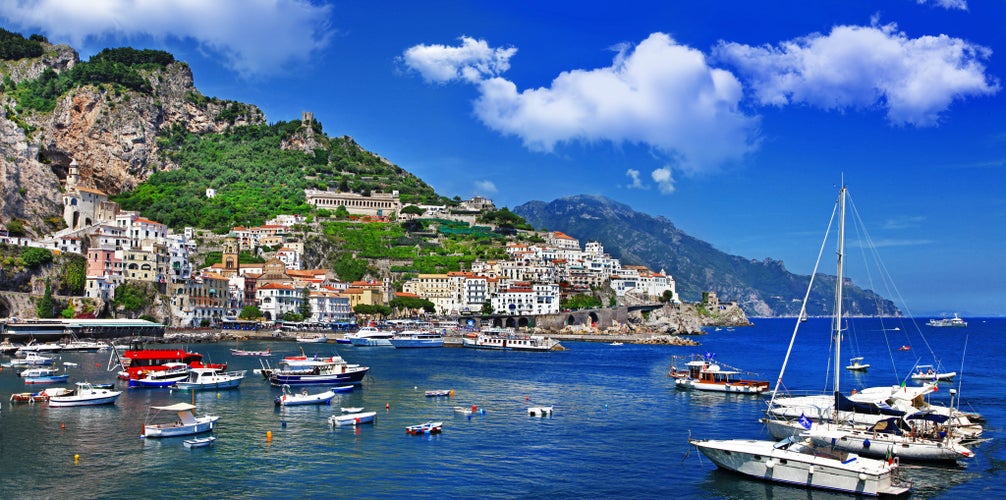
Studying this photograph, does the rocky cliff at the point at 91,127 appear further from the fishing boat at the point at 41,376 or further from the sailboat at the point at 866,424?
the sailboat at the point at 866,424

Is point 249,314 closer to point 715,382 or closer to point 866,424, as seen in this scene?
point 715,382

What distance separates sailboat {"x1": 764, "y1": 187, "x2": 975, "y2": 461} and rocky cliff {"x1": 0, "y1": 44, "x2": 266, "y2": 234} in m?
93.9

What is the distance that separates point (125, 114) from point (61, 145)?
12.7 m

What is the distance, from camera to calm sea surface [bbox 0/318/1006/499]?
23938 mm

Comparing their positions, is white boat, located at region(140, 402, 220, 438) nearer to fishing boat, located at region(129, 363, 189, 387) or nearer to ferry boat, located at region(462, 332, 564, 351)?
fishing boat, located at region(129, 363, 189, 387)

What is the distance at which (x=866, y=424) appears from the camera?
100 feet

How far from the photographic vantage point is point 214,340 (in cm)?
8412

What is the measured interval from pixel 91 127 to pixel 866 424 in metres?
135

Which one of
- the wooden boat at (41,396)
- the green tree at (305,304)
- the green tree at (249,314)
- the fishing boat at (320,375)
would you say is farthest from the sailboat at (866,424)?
the green tree at (305,304)

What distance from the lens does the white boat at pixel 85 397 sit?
38062 mm

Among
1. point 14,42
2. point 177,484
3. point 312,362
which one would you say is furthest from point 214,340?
point 14,42

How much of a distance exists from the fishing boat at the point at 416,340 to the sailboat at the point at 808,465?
59965 mm

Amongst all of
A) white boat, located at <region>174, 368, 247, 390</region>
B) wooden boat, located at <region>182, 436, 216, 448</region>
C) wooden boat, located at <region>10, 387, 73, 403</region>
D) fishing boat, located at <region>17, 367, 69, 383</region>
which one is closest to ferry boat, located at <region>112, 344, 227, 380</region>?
white boat, located at <region>174, 368, 247, 390</region>

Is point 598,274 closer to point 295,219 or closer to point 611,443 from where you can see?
point 295,219
